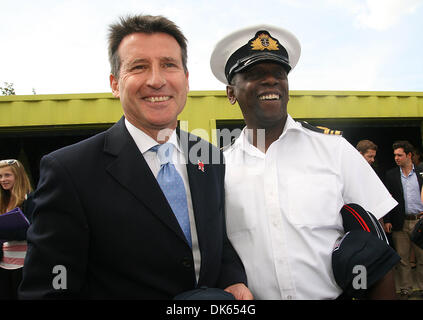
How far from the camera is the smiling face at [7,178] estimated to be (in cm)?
321

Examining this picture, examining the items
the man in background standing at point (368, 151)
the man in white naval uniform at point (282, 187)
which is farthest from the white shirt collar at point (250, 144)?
the man in background standing at point (368, 151)

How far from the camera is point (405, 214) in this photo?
4.57 metres

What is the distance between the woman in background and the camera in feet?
8.57

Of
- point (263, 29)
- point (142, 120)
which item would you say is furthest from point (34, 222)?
point (263, 29)

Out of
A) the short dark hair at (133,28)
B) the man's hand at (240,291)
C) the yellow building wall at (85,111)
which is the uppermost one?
the yellow building wall at (85,111)

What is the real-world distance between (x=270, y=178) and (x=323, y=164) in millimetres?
289

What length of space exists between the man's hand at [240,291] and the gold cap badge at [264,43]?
4.14ft

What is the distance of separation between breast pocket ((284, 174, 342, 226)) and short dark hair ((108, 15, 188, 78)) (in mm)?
930

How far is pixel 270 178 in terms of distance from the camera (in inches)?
57.3

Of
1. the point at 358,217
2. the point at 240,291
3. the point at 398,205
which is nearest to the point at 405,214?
the point at 398,205

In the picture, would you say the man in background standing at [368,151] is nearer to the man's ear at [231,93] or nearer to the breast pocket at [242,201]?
the man's ear at [231,93]

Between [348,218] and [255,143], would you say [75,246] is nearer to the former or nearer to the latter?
[255,143]

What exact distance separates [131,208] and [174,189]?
205 millimetres

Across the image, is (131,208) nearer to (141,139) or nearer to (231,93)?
(141,139)
